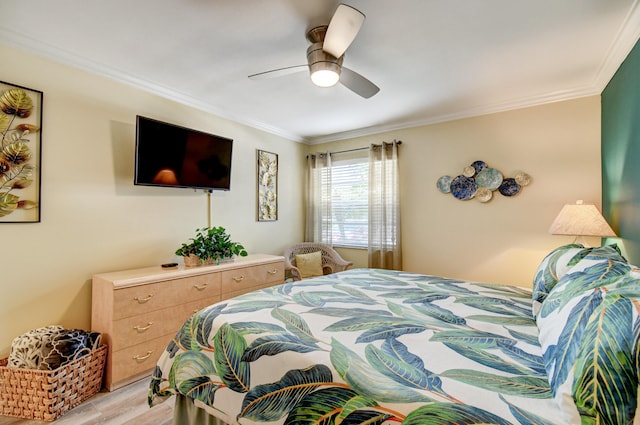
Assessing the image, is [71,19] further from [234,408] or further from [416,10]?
[234,408]

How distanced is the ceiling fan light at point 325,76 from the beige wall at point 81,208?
1.80 meters

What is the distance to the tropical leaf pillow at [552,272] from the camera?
149 centimetres

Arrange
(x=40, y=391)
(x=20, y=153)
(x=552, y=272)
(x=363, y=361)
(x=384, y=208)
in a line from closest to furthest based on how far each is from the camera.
Answer: 1. (x=363, y=361)
2. (x=552, y=272)
3. (x=40, y=391)
4. (x=20, y=153)
5. (x=384, y=208)

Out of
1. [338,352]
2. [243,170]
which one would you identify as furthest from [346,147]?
[338,352]

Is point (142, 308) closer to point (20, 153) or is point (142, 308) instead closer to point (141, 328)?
point (141, 328)

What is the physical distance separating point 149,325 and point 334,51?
2.46 meters

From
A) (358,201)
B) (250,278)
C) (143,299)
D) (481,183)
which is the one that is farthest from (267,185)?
(481,183)

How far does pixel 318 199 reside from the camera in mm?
4641

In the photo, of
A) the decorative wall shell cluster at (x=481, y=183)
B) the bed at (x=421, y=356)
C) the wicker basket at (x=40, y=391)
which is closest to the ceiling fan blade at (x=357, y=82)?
the bed at (x=421, y=356)

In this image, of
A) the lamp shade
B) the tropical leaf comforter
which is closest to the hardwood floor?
the tropical leaf comforter

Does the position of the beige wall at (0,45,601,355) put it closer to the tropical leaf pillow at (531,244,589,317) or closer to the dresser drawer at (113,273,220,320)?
the dresser drawer at (113,273,220,320)

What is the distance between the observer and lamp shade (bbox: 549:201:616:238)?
2.28 meters

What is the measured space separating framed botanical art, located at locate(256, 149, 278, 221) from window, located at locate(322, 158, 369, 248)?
80cm

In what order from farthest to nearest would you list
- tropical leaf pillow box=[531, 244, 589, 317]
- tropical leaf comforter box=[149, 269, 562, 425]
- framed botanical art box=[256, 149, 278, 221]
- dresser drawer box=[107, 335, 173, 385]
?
framed botanical art box=[256, 149, 278, 221], dresser drawer box=[107, 335, 173, 385], tropical leaf pillow box=[531, 244, 589, 317], tropical leaf comforter box=[149, 269, 562, 425]
